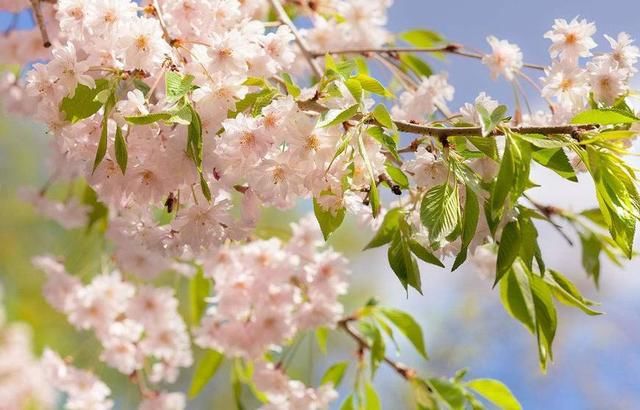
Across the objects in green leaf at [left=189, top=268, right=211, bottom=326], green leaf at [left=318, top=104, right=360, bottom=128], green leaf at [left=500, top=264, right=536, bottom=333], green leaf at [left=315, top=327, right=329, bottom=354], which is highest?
green leaf at [left=318, top=104, right=360, bottom=128]

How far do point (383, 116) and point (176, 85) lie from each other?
0.61ft

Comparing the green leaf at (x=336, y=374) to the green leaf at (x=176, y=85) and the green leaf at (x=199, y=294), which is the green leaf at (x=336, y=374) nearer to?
the green leaf at (x=199, y=294)

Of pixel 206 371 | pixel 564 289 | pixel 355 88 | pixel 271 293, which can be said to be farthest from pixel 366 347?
pixel 355 88

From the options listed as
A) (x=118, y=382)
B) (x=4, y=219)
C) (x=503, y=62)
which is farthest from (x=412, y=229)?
(x=4, y=219)

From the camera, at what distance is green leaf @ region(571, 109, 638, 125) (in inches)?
25.8

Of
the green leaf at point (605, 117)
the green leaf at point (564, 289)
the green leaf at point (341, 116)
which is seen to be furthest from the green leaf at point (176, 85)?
the green leaf at point (564, 289)

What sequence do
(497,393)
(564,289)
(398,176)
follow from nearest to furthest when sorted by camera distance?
1. (398,176)
2. (564,289)
3. (497,393)

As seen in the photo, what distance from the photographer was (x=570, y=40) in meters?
0.88

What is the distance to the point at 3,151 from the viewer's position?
609 cm

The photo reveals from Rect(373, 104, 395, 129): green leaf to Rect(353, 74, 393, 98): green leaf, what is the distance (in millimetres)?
59

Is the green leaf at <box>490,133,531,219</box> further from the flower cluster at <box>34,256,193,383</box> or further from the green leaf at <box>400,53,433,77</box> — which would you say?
the flower cluster at <box>34,256,193,383</box>

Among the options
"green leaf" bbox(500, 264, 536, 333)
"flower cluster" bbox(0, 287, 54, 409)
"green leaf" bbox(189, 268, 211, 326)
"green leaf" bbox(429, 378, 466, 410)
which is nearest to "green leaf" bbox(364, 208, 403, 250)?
"green leaf" bbox(500, 264, 536, 333)

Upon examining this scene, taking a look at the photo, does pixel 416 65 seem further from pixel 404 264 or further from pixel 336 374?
pixel 404 264

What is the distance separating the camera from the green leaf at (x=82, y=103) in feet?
2.42
